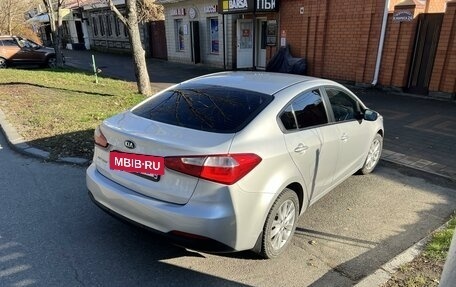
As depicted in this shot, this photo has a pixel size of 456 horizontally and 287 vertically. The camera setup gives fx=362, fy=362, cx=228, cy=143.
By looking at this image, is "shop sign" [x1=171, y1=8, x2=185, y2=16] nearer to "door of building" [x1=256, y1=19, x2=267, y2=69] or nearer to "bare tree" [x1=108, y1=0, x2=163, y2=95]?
"door of building" [x1=256, y1=19, x2=267, y2=69]

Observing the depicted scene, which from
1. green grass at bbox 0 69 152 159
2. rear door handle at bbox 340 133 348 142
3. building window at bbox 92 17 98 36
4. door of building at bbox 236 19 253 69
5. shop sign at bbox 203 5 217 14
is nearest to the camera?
rear door handle at bbox 340 133 348 142

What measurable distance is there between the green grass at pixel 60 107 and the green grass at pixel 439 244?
14.7 ft

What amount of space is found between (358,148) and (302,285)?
211cm

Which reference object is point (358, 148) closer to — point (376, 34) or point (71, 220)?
point (71, 220)

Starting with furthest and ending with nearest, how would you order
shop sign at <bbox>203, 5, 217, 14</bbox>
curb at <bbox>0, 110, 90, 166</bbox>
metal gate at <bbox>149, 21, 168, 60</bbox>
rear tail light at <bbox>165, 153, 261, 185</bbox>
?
1. metal gate at <bbox>149, 21, 168, 60</bbox>
2. shop sign at <bbox>203, 5, 217, 14</bbox>
3. curb at <bbox>0, 110, 90, 166</bbox>
4. rear tail light at <bbox>165, 153, 261, 185</bbox>

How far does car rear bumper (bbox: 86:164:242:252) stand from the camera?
2.63 metres

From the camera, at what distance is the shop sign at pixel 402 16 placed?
10.3 meters

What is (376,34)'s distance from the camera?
11.3 m

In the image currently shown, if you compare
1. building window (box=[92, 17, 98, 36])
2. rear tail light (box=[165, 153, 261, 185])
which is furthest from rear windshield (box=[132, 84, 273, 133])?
building window (box=[92, 17, 98, 36])

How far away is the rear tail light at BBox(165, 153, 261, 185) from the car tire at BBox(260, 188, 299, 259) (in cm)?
55

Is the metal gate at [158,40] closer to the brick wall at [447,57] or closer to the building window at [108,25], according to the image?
the building window at [108,25]

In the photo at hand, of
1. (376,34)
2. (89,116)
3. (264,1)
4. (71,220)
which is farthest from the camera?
(264,1)

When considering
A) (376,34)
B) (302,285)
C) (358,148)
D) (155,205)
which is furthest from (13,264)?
(376,34)

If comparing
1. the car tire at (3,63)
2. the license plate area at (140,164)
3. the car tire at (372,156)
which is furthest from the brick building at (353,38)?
the car tire at (3,63)
